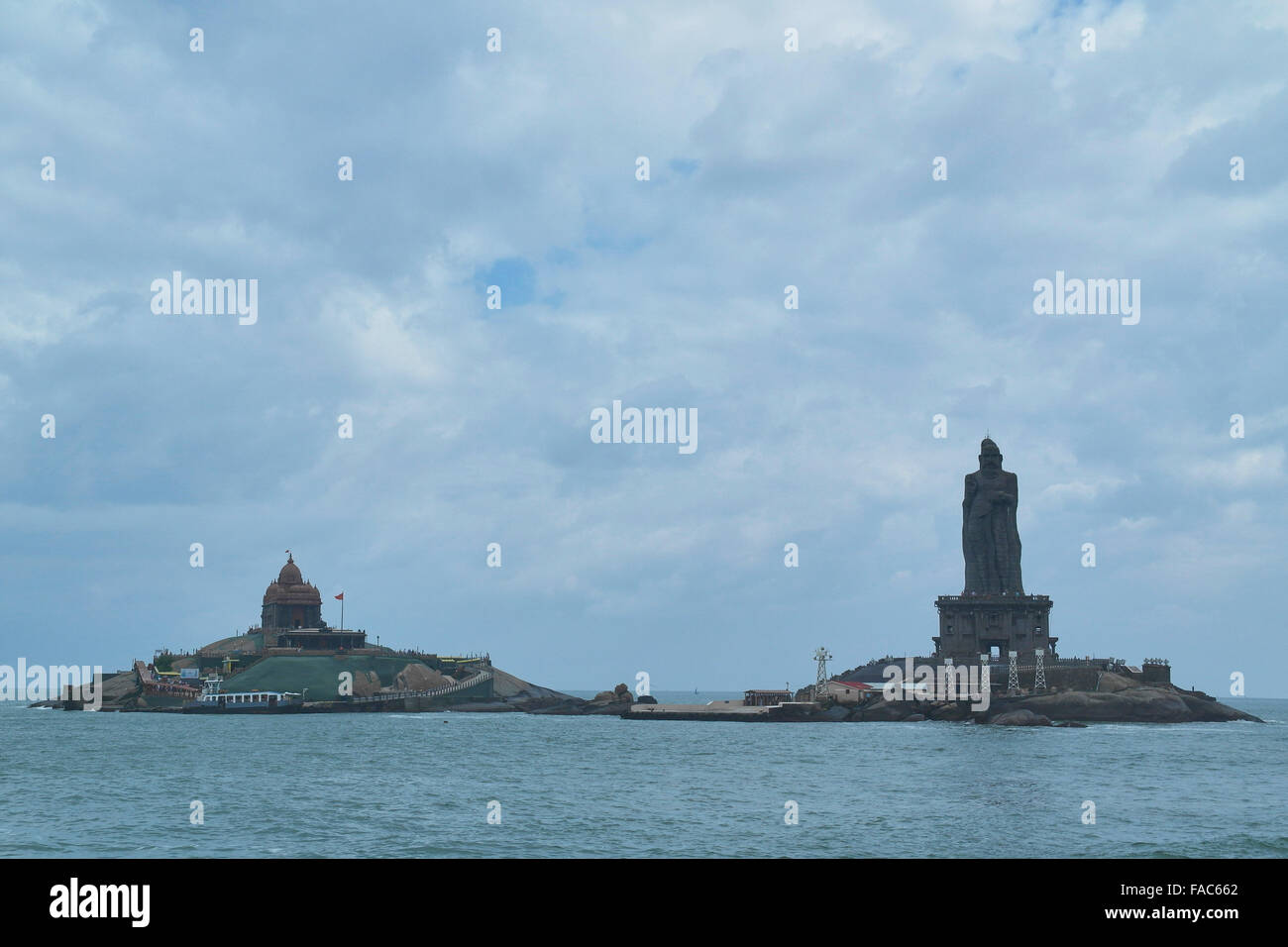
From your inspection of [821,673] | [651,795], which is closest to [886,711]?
[821,673]

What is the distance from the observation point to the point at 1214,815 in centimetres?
6194

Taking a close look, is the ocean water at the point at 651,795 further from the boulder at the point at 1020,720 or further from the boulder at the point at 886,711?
the boulder at the point at 886,711

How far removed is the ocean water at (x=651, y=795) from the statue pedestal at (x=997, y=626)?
190 ft

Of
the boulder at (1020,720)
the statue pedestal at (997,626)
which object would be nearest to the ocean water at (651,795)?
the boulder at (1020,720)

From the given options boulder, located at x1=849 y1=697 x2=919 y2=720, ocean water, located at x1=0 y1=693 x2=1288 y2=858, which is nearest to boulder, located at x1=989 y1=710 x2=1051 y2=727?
ocean water, located at x1=0 y1=693 x2=1288 y2=858

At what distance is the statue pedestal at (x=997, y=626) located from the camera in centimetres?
18788

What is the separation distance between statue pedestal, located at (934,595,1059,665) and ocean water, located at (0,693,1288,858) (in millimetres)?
58002

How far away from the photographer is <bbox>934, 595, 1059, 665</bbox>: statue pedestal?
187875 mm

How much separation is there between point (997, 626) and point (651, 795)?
132 metres

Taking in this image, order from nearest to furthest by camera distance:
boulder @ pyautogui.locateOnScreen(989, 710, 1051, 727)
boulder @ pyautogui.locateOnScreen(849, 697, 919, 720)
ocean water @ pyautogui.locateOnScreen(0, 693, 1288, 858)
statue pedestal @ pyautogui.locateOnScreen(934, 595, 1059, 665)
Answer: ocean water @ pyautogui.locateOnScreen(0, 693, 1288, 858), boulder @ pyautogui.locateOnScreen(989, 710, 1051, 727), boulder @ pyautogui.locateOnScreen(849, 697, 919, 720), statue pedestal @ pyautogui.locateOnScreen(934, 595, 1059, 665)

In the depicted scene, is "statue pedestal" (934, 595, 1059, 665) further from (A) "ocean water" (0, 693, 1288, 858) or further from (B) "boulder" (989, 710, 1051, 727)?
(A) "ocean water" (0, 693, 1288, 858)
